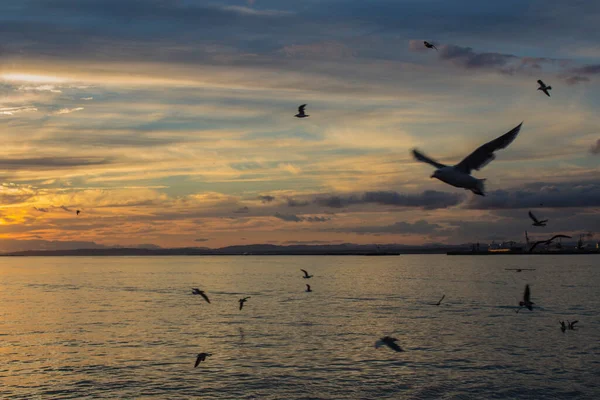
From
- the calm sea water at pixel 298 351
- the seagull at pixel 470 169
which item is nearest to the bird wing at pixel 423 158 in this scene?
the seagull at pixel 470 169

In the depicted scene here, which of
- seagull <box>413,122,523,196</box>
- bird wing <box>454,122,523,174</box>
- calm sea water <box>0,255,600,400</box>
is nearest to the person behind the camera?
bird wing <box>454,122,523,174</box>

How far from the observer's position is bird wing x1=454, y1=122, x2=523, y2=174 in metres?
18.3

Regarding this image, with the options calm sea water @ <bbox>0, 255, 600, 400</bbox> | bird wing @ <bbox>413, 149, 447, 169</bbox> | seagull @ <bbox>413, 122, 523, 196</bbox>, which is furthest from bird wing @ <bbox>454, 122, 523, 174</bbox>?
calm sea water @ <bbox>0, 255, 600, 400</bbox>

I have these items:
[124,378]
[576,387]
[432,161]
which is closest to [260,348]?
[124,378]

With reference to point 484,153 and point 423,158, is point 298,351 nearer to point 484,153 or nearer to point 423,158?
point 423,158

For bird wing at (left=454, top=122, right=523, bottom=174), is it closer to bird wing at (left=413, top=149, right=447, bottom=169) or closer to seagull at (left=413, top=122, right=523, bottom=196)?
seagull at (left=413, top=122, right=523, bottom=196)

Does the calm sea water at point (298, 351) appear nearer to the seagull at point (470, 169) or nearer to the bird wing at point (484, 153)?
the seagull at point (470, 169)

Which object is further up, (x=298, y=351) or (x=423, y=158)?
(x=423, y=158)

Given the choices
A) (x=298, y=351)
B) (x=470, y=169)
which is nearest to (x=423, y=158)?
(x=470, y=169)

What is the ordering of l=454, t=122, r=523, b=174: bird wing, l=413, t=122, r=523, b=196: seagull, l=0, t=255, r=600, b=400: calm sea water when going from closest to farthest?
l=454, t=122, r=523, b=174: bird wing < l=413, t=122, r=523, b=196: seagull < l=0, t=255, r=600, b=400: calm sea water

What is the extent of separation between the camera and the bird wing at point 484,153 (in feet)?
60.2

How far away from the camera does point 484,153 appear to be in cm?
1912

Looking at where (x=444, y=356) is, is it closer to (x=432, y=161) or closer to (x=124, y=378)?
(x=124, y=378)

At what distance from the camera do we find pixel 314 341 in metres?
52.2
